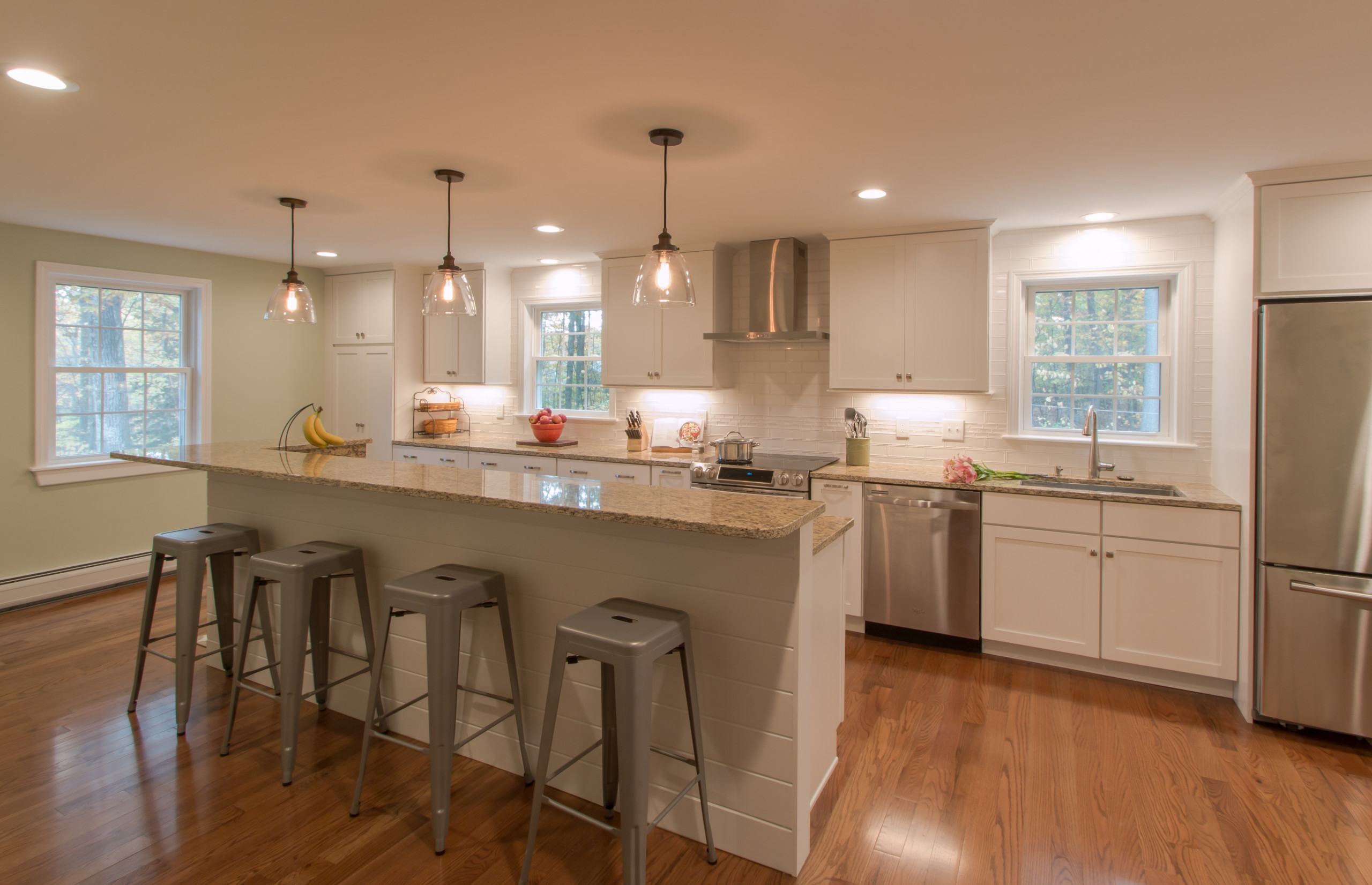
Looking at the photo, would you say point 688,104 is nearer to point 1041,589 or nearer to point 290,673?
point 290,673

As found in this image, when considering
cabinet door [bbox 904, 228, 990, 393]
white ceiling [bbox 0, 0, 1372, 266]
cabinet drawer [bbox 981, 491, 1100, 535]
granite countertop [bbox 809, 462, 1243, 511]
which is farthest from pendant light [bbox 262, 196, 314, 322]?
cabinet drawer [bbox 981, 491, 1100, 535]

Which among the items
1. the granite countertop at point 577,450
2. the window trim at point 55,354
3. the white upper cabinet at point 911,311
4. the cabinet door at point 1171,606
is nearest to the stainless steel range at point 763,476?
the granite countertop at point 577,450

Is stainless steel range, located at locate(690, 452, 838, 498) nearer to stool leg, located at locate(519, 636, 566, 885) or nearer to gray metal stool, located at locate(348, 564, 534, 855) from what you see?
gray metal stool, located at locate(348, 564, 534, 855)

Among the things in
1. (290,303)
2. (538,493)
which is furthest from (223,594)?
(538,493)

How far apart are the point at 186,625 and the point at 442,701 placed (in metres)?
1.43

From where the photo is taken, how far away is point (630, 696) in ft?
5.88

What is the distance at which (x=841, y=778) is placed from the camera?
2533mm

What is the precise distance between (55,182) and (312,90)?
2082 mm

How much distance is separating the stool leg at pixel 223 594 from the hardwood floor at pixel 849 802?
0.22 metres

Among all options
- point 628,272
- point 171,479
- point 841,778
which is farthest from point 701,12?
point 171,479

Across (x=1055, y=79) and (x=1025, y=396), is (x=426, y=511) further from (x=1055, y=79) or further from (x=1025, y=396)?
(x=1025, y=396)

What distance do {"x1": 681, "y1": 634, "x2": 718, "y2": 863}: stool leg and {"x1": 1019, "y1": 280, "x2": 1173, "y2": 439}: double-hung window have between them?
3027 millimetres

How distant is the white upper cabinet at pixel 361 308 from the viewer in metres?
5.71

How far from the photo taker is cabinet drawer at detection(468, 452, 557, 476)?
4957 millimetres
